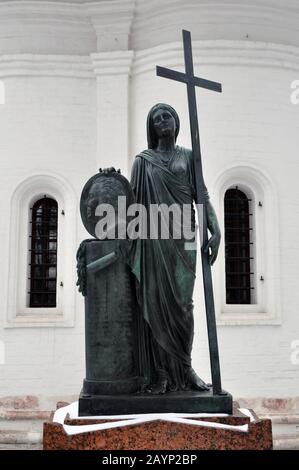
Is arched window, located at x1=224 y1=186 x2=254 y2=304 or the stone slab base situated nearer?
the stone slab base

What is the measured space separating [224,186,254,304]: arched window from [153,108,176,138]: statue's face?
14.0ft

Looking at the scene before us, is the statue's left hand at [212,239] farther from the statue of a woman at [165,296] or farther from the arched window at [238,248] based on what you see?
the arched window at [238,248]

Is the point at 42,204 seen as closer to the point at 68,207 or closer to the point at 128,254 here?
the point at 68,207

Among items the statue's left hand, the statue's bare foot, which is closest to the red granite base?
the statue's bare foot

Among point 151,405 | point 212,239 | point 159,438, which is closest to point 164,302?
point 212,239

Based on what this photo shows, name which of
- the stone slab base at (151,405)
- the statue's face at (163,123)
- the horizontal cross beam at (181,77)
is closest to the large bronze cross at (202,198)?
the horizontal cross beam at (181,77)

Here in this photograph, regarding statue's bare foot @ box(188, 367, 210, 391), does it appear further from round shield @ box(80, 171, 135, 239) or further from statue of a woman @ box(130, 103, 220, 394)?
round shield @ box(80, 171, 135, 239)

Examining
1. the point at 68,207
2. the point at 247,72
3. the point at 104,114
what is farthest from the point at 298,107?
the point at 68,207

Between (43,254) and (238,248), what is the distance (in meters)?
3.03

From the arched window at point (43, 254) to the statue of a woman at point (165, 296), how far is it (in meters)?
4.84

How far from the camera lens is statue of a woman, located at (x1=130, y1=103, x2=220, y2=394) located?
3854 millimetres

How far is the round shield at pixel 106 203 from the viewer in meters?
3.83

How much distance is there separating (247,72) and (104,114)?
2.26 m

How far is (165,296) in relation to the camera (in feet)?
12.8
